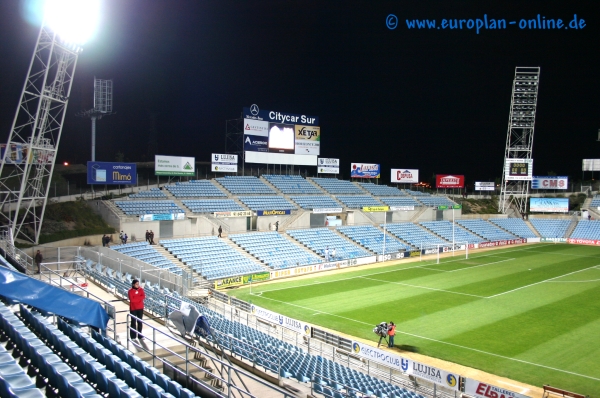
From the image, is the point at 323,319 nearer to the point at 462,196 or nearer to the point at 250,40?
the point at 250,40

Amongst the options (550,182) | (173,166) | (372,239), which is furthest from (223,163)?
(550,182)

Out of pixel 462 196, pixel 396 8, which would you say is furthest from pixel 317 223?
pixel 462 196

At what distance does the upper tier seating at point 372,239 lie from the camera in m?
44.2

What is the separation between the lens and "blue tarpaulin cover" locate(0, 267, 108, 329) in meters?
8.66

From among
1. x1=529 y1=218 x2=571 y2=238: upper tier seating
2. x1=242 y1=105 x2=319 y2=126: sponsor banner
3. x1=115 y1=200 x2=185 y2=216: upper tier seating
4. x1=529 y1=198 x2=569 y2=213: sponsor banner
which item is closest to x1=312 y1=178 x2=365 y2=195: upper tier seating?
x1=242 y1=105 x2=319 y2=126: sponsor banner

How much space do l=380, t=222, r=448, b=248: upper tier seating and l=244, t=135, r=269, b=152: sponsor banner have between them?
15.5m

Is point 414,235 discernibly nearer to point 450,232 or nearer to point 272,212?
point 450,232

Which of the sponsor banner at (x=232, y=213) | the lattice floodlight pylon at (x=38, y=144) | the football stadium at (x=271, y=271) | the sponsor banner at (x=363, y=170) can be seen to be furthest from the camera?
the sponsor banner at (x=363, y=170)

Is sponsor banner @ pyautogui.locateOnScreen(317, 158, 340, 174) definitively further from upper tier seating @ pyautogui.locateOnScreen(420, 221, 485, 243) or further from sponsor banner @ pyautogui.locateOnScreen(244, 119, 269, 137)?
upper tier seating @ pyautogui.locateOnScreen(420, 221, 485, 243)

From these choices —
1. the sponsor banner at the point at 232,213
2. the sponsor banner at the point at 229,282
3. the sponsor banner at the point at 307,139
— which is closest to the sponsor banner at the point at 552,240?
the sponsor banner at the point at 307,139

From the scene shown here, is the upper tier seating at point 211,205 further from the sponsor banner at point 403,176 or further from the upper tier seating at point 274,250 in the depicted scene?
the sponsor banner at point 403,176

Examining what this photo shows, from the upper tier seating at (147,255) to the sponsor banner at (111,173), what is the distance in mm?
5983

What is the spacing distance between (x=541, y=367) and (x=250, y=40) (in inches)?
1687

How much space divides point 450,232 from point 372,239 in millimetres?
12962
